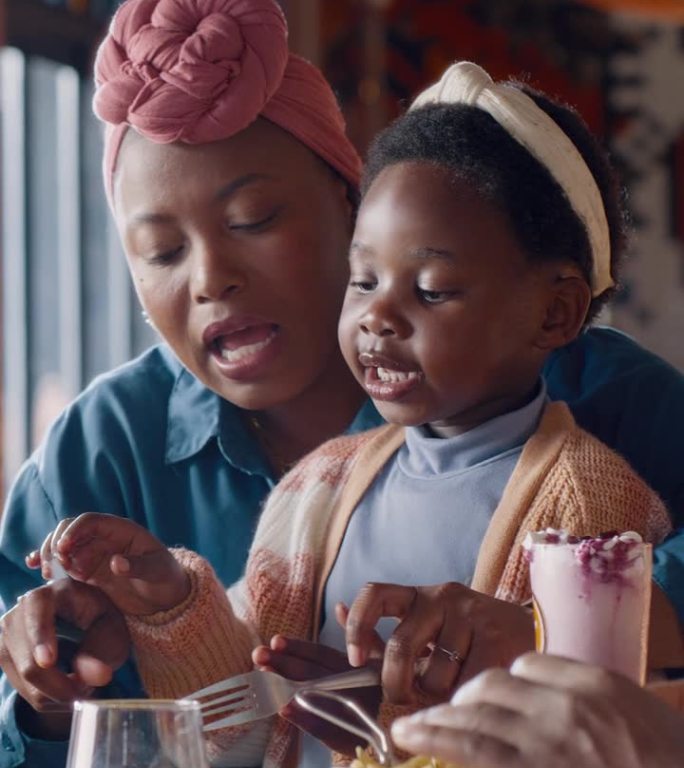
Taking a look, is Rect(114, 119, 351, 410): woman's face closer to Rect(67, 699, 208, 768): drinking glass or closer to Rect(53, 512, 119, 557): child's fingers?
Rect(53, 512, 119, 557): child's fingers

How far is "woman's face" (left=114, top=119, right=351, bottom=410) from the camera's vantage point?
164cm

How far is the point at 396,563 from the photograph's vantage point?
4.65 ft

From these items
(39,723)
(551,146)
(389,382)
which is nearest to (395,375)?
(389,382)

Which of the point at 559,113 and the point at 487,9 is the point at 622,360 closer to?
the point at 559,113

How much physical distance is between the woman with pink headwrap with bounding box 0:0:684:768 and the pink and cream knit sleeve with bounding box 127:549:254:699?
0.65 feet

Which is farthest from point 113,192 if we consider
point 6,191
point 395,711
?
point 6,191

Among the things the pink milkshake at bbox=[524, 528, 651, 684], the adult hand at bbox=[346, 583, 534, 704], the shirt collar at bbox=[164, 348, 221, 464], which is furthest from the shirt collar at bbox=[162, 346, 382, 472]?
the pink milkshake at bbox=[524, 528, 651, 684]

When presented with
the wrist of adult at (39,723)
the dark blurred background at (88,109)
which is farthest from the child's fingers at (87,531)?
the dark blurred background at (88,109)

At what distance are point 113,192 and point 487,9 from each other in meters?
4.80

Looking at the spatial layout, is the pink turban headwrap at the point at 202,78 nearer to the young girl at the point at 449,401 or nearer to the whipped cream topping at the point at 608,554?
the young girl at the point at 449,401

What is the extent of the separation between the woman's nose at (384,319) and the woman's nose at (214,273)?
0.31 m

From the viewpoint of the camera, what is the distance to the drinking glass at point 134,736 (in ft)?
2.93

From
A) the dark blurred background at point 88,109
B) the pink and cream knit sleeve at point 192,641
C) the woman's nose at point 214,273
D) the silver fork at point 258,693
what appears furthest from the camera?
the dark blurred background at point 88,109

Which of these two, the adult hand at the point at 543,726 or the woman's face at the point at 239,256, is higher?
the woman's face at the point at 239,256
